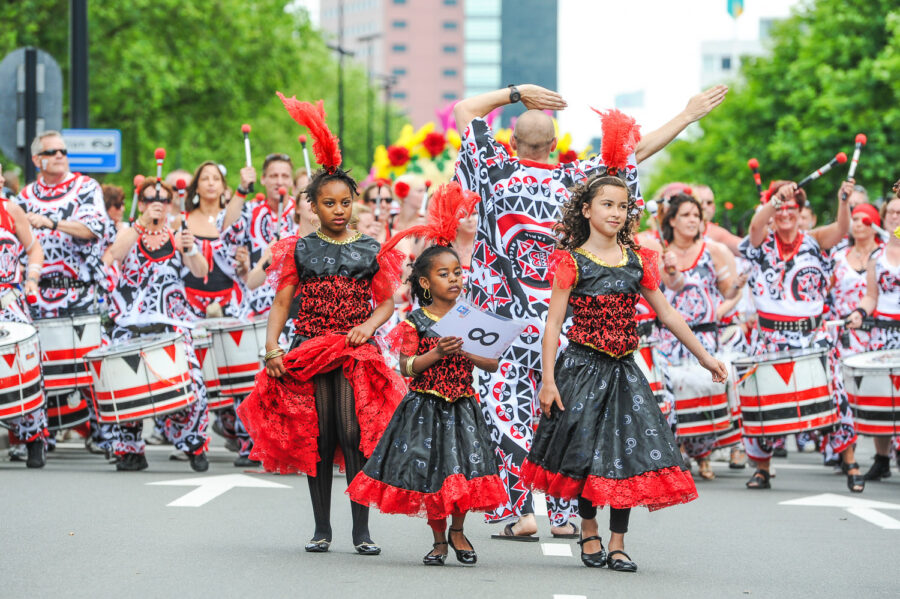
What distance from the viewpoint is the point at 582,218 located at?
8148mm

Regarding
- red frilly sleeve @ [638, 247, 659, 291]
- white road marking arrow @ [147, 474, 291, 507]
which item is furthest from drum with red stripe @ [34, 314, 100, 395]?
red frilly sleeve @ [638, 247, 659, 291]

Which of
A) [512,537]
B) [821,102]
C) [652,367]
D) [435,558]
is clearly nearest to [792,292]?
[652,367]

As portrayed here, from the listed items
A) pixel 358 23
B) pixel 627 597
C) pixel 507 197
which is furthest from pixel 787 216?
pixel 358 23

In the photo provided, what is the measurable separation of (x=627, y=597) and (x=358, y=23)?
590ft

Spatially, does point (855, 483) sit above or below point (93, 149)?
below

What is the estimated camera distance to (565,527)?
9062 mm

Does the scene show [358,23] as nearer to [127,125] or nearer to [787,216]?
[127,125]

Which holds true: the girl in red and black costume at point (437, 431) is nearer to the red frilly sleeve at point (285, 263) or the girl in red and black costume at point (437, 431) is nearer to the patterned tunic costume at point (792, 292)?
A: the red frilly sleeve at point (285, 263)

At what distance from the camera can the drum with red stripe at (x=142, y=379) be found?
11.9m

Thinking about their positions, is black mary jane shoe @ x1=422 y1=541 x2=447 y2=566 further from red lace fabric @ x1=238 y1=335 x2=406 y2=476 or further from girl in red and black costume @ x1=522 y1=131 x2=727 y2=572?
red lace fabric @ x1=238 y1=335 x2=406 y2=476

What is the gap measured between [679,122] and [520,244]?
1014 millimetres

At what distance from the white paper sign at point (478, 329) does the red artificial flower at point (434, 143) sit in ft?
34.2

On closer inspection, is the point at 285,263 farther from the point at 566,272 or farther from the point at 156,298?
the point at 156,298

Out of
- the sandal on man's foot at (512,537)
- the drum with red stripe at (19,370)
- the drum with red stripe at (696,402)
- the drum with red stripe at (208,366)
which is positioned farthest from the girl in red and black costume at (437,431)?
the drum with red stripe at (208,366)
